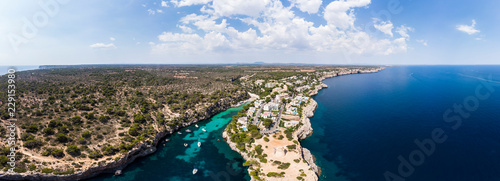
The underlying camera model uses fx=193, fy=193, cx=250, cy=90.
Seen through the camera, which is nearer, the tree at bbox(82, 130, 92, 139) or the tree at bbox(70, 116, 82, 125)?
the tree at bbox(82, 130, 92, 139)

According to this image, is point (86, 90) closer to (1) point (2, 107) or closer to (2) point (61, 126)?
(1) point (2, 107)

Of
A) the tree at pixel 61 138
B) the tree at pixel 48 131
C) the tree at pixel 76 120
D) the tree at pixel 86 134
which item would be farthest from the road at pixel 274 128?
the tree at pixel 48 131

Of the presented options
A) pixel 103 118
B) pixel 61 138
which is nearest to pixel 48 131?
pixel 61 138

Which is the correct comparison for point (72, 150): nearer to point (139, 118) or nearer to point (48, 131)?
point (48, 131)

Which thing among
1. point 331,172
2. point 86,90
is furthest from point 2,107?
point 331,172

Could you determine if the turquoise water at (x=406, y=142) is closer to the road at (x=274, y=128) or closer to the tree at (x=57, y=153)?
the road at (x=274, y=128)

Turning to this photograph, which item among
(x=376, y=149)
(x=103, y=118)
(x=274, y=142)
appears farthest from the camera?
(x=103, y=118)

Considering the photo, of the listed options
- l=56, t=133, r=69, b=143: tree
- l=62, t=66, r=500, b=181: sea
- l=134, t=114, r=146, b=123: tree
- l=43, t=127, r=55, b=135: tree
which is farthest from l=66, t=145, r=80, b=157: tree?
l=134, t=114, r=146, b=123: tree

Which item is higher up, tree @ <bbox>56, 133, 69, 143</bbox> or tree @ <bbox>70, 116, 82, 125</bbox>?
tree @ <bbox>70, 116, 82, 125</bbox>

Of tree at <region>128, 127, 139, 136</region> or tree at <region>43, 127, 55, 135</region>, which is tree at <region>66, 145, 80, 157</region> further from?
tree at <region>128, 127, 139, 136</region>

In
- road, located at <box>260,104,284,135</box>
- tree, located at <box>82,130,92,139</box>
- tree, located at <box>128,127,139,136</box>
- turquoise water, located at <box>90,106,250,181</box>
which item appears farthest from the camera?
road, located at <box>260,104,284,135</box>
